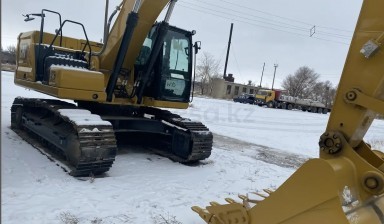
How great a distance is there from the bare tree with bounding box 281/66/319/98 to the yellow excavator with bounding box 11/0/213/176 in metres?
67.8

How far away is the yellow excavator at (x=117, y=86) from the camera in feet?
19.0

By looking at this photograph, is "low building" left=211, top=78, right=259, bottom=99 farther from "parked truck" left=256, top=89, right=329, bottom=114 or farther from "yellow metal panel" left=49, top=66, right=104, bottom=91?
"yellow metal panel" left=49, top=66, right=104, bottom=91

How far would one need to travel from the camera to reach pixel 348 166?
2.60 m

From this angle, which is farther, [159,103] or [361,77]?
[159,103]

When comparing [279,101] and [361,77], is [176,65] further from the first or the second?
[279,101]

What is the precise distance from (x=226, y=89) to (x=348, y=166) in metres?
58.5

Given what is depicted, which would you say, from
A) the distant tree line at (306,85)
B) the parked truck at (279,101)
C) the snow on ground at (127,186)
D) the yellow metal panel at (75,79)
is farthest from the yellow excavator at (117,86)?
the distant tree line at (306,85)

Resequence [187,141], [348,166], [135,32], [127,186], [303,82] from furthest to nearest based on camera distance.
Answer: [303,82]
[187,141]
[135,32]
[127,186]
[348,166]

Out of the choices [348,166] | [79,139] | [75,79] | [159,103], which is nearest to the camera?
[348,166]

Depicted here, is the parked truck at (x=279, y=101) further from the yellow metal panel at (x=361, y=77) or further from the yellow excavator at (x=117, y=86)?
the yellow metal panel at (x=361, y=77)

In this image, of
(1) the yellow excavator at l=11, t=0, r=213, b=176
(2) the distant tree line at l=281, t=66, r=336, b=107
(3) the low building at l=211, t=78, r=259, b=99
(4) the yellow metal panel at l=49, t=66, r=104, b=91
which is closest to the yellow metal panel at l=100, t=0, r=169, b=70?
(1) the yellow excavator at l=11, t=0, r=213, b=176

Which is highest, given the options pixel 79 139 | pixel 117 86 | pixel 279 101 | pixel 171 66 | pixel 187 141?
pixel 171 66

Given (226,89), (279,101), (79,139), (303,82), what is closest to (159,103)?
(79,139)

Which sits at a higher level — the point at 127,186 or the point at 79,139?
the point at 79,139
